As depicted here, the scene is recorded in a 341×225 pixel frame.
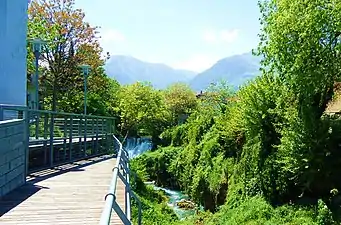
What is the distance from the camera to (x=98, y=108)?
39469 mm

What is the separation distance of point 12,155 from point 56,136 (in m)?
5.20

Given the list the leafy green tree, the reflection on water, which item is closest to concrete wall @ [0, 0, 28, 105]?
the reflection on water

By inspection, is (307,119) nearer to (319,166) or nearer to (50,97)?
(319,166)

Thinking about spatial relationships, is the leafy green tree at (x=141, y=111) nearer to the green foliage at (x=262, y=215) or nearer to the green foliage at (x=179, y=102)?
the green foliage at (x=179, y=102)

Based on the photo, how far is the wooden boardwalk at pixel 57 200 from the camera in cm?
675

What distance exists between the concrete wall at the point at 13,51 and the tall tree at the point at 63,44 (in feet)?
30.8

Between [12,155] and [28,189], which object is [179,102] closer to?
[28,189]

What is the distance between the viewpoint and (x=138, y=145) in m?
54.6

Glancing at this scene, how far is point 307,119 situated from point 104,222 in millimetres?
15208

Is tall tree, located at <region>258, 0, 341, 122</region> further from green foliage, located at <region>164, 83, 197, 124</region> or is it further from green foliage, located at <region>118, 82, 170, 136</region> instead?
green foliage, located at <region>164, 83, 197, 124</region>

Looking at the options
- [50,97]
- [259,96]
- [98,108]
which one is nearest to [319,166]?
[259,96]

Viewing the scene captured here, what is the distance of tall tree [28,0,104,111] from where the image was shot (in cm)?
2923

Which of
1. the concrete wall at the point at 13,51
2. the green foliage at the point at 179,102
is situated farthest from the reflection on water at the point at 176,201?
the green foliage at the point at 179,102

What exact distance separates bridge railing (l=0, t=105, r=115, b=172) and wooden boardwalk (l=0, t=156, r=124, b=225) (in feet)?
2.44
